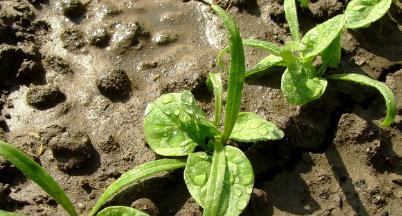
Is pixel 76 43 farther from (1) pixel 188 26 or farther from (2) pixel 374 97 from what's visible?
(2) pixel 374 97

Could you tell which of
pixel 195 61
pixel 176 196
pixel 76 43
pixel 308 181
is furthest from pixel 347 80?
pixel 76 43

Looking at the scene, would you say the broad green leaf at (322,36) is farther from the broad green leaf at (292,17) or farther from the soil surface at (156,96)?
the soil surface at (156,96)

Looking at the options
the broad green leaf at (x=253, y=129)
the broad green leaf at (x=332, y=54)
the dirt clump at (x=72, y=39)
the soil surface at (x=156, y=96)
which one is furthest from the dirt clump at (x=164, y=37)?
the broad green leaf at (x=332, y=54)

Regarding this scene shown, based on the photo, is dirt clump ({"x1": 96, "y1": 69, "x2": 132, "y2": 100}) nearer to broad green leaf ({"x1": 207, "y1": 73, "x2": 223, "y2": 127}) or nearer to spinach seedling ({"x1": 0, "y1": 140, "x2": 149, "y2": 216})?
broad green leaf ({"x1": 207, "y1": 73, "x2": 223, "y2": 127})

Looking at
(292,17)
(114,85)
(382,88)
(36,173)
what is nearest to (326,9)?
(292,17)

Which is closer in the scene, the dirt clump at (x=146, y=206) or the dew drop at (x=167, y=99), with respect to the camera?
the dirt clump at (x=146, y=206)

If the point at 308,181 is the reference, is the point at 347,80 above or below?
above
